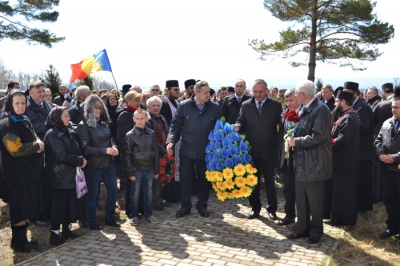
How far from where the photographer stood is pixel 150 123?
727cm

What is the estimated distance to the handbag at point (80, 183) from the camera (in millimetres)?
5984

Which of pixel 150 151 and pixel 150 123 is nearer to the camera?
pixel 150 151

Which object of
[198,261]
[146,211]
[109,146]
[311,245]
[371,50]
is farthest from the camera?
[371,50]

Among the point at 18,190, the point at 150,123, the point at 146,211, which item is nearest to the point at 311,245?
the point at 146,211

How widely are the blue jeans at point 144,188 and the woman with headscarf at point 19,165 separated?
1639 millimetres

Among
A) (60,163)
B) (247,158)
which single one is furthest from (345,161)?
(60,163)

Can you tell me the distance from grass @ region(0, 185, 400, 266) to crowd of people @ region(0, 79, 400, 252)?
17 cm

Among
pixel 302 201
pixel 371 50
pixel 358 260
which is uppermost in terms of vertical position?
pixel 371 50

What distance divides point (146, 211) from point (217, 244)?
1.64 m

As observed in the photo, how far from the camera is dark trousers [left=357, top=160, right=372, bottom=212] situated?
296 inches

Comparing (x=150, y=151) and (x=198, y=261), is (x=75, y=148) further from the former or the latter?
(x=198, y=261)

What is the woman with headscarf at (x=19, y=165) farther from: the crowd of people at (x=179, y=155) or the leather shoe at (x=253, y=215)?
the leather shoe at (x=253, y=215)

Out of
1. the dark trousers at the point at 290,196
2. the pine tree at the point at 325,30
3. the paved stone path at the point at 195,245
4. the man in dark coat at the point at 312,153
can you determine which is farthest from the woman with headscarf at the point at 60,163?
the pine tree at the point at 325,30

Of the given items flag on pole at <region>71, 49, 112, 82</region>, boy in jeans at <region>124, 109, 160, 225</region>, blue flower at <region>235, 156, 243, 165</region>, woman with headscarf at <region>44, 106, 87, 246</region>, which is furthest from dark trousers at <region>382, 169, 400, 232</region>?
flag on pole at <region>71, 49, 112, 82</region>
